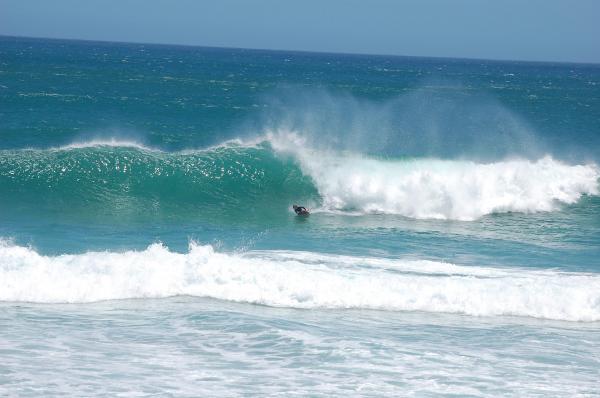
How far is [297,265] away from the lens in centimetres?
1455

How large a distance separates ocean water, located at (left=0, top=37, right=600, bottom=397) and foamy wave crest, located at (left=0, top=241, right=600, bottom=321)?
0.04 meters

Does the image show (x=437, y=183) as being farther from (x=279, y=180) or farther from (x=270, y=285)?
(x=270, y=285)

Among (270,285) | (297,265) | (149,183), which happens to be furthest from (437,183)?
(270,285)

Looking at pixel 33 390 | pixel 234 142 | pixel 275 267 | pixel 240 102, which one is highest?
pixel 240 102

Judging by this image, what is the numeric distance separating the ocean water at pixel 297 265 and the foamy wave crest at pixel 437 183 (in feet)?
0.23

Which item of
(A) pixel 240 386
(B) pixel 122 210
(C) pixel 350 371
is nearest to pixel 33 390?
(A) pixel 240 386

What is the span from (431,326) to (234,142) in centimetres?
Result: 1372

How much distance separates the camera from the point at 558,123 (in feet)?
161

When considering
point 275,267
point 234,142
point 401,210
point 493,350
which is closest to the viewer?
point 493,350

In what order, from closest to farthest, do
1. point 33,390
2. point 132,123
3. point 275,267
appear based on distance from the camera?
point 33,390 < point 275,267 < point 132,123

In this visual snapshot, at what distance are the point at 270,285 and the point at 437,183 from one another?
10284mm

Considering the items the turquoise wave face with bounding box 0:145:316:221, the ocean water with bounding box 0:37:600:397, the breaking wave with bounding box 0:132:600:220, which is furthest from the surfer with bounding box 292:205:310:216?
the breaking wave with bounding box 0:132:600:220

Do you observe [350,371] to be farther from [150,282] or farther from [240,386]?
[150,282]

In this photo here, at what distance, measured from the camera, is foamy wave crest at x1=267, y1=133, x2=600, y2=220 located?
70.7 ft
